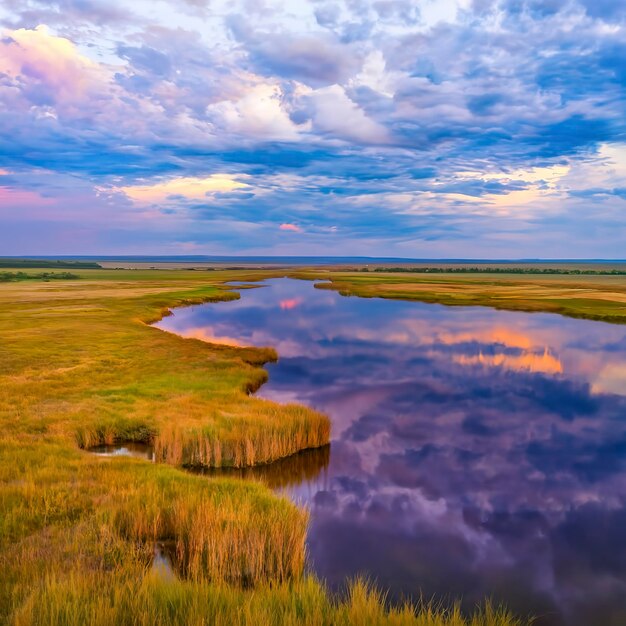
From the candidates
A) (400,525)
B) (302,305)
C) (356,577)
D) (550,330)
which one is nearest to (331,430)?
(400,525)

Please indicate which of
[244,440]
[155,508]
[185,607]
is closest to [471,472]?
[244,440]

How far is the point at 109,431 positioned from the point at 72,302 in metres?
54.9

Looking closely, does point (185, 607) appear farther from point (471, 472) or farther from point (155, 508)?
point (471, 472)

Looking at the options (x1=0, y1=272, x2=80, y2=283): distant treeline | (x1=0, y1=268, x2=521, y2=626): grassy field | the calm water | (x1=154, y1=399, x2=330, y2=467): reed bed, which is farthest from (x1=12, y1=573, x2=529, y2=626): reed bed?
(x1=0, y1=272, x2=80, y2=283): distant treeline

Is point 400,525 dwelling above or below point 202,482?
below

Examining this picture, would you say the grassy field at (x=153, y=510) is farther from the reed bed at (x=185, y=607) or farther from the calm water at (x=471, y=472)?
the calm water at (x=471, y=472)

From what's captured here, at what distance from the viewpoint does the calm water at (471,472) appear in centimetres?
1118

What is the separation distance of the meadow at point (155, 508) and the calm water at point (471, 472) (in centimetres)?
131

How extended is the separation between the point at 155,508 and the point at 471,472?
10.8 m

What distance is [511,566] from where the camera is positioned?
11.7 metres

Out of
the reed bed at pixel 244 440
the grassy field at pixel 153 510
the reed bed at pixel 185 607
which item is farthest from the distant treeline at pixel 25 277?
the reed bed at pixel 185 607

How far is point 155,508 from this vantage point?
1116 centimetres

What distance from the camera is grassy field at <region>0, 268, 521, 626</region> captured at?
7.50 metres

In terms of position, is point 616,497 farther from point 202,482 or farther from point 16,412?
point 16,412
